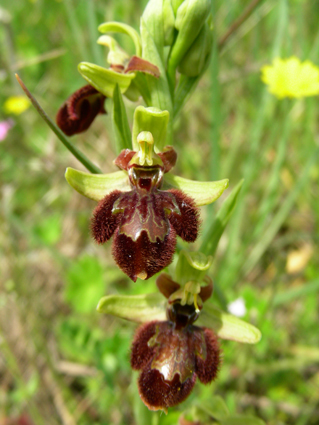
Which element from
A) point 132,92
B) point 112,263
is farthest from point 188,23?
point 112,263

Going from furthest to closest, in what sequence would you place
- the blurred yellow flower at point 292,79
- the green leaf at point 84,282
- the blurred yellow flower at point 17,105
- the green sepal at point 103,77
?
the blurred yellow flower at point 17,105, the green leaf at point 84,282, the blurred yellow flower at point 292,79, the green sepal at point 103,77

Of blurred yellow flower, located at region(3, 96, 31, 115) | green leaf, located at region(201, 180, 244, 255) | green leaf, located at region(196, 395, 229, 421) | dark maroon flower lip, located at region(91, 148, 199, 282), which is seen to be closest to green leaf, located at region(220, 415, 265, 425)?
green leaf, located at region(196, 395, 229, 421)

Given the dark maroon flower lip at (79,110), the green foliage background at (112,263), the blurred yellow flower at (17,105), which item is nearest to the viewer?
the dark maroon flower lip at (79,110)

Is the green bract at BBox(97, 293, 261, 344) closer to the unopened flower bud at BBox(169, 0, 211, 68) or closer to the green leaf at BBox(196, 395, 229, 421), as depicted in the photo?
the green leaf at BBox(196, 395, 229, 421)

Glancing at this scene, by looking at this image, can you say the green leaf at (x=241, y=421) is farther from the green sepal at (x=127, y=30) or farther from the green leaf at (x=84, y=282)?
the green sepal at (x=127, y=30)

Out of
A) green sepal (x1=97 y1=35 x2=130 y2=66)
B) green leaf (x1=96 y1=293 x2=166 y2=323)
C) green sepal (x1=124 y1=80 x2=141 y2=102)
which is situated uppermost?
green sepal (x1=97 y1=35 x2=130 y2=66)

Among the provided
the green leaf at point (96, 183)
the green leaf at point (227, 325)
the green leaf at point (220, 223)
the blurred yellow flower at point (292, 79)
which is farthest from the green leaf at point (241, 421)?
the blurred yellow flower at point (292, 79)
